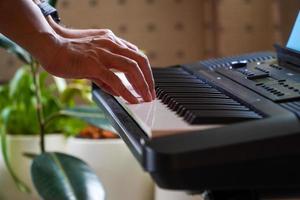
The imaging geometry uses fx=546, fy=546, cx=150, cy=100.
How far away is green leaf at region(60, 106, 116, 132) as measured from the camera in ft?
4.16

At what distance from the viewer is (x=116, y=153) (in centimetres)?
138

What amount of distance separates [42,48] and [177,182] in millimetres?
284

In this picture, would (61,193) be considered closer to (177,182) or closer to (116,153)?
(116,153)

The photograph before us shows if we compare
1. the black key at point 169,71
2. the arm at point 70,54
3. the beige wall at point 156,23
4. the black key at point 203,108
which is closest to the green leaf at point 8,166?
the beige wall at point 156,23

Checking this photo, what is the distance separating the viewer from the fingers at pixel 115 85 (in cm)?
65

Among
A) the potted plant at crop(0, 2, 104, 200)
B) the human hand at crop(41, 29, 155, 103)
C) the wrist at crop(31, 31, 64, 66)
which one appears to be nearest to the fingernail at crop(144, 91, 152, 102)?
the human hand at crop(41, 29, 155, 103)

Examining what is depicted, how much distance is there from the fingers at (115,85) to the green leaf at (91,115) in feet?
1.91

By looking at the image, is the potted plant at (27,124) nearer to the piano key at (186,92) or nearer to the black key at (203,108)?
the piano key at (186,92)

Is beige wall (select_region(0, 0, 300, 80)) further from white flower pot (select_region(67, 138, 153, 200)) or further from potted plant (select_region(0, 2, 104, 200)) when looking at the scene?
white flower pot (select_region(67, 138, 153, 200))

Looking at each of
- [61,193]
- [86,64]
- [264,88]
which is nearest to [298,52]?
[264,88]

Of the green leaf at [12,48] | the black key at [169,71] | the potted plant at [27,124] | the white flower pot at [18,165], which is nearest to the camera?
the black key at [169,71]

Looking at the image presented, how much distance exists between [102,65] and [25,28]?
0.34 feet

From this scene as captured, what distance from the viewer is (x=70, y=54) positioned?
0.66 metres

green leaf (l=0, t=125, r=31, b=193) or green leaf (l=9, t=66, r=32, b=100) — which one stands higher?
green leaf (l=9, t=66, r=32, b=100)
